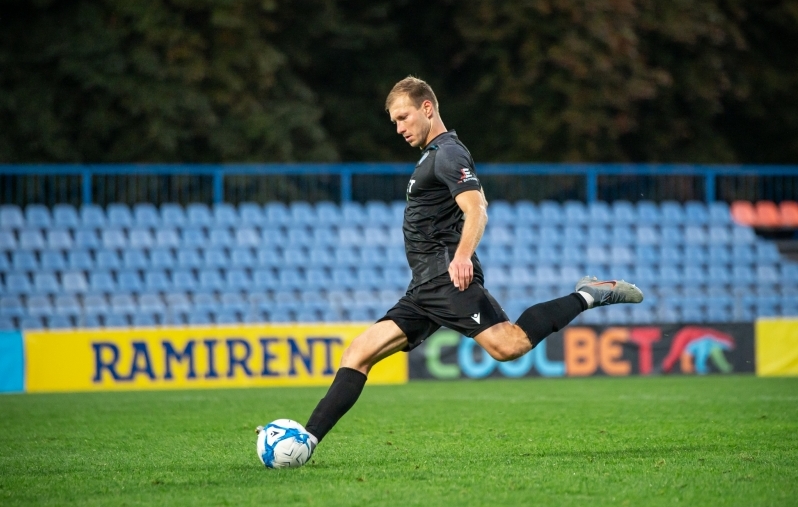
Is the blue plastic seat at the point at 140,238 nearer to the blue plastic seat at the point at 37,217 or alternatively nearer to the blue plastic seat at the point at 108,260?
the blue plastic seat at the point at 108,260

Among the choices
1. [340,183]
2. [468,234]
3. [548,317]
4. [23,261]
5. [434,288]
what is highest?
[340,183]

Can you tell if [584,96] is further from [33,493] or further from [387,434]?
[33,493]

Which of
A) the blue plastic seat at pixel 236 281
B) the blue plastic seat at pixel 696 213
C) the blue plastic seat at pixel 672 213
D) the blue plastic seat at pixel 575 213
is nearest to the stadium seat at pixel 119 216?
the blue plastic seat at pixel 236 281

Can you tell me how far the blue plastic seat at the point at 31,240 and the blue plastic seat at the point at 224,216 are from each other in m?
2.44

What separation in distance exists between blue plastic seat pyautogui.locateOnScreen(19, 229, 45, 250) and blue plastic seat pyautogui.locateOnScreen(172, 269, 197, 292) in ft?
6.15

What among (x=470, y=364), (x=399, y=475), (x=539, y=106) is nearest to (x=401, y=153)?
(x=539, y=106)

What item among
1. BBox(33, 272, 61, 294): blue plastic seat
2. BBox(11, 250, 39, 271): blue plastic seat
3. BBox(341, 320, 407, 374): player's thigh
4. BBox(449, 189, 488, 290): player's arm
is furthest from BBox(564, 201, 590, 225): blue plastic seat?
BBox(449, 189, 488, 290): player's arm

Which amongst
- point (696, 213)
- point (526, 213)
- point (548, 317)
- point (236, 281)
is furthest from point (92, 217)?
point (548, 317)

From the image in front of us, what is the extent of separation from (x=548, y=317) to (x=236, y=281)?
10261 mm

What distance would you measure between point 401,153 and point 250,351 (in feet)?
31.9

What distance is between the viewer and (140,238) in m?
15.9

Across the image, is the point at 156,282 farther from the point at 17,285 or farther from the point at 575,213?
the point at 575,213

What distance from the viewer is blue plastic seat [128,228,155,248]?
15.9m

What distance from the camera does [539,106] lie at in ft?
70.0
